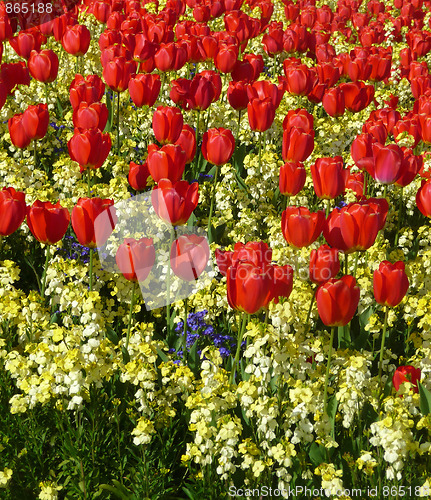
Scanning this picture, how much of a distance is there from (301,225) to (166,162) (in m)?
0.83

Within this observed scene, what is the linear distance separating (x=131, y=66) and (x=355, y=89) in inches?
65.7

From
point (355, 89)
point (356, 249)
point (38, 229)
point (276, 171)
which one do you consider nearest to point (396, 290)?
point (356, 249)

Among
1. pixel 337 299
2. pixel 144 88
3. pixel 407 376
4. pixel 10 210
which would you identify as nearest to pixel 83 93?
pixel 144 88

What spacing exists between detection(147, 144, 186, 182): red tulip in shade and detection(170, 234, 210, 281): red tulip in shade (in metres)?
0.60

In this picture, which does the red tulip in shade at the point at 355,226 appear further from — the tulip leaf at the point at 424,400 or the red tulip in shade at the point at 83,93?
Answer: the red tulip in shade at the point at 83,93

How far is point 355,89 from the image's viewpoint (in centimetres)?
517

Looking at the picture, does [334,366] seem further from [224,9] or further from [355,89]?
[224,9]

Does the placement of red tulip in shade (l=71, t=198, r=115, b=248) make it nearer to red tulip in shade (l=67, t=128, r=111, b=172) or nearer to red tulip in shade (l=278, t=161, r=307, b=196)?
red tulip in shade (l=67, t=128, r=111, b=172)

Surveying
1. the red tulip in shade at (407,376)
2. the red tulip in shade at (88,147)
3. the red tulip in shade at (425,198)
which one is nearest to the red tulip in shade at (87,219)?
the red tulip in shade at (88,147)

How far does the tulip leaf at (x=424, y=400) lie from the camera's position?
9.73ft

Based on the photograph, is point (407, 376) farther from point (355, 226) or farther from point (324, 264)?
point (355, 226)

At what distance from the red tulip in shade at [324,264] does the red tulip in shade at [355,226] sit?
0.22 m

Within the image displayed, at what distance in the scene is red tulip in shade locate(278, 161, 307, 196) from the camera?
3.88 m

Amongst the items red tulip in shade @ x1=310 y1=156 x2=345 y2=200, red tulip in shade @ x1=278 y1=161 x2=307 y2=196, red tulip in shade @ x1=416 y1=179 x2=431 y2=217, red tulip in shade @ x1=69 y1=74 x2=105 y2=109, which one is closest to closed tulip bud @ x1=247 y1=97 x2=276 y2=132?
red tulip in shade @ x1=278 y1=161 x2=307 y2=196
